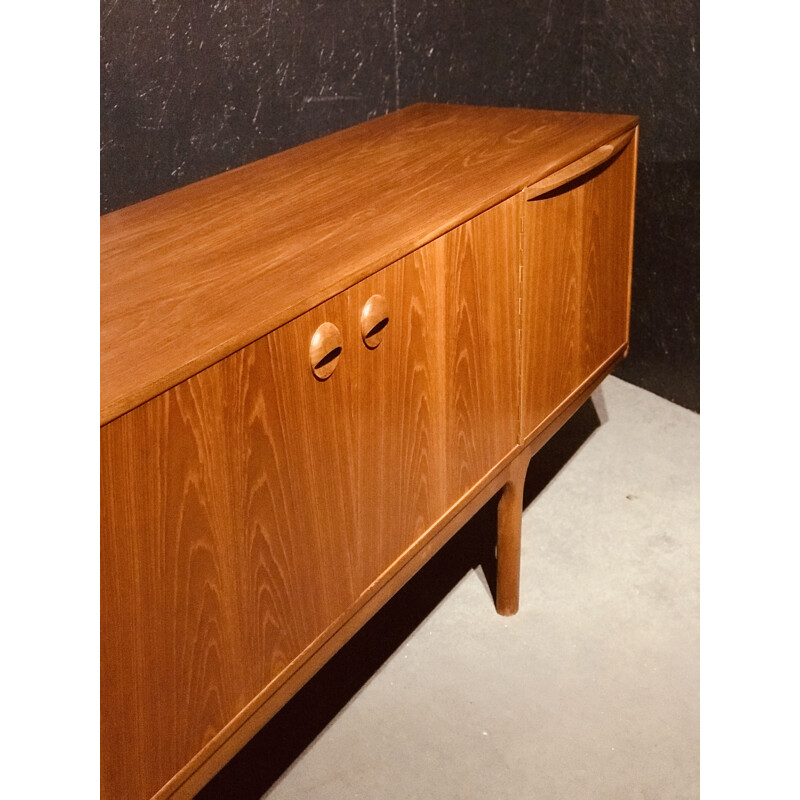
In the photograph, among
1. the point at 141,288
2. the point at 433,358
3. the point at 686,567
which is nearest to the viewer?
the point at 141,288

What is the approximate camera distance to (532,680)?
1.70 m

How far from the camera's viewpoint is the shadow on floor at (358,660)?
1.52 m

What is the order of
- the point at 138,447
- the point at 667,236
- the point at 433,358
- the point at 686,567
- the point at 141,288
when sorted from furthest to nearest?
the point at 667,236 → the point at 686,567 → the point at 433,358 → the point at 141,288 → the point at 138,447

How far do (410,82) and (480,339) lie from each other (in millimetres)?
901

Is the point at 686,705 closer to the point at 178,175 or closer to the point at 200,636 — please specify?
the point at 200,636

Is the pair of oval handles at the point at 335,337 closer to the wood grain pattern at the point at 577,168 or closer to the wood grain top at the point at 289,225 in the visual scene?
the wood grain top at the point at 289,225

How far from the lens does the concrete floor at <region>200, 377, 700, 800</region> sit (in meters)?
1.50

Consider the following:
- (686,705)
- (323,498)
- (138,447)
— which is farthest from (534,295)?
(138,447)

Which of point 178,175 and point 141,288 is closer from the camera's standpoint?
point 141,288

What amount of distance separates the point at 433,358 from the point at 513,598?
69 cm

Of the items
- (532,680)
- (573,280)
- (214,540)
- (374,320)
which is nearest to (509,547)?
(532,680)

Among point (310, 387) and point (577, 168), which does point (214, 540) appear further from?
point (577, 168)

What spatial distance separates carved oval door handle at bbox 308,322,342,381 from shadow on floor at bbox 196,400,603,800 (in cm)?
74

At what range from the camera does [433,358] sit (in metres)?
1.33
